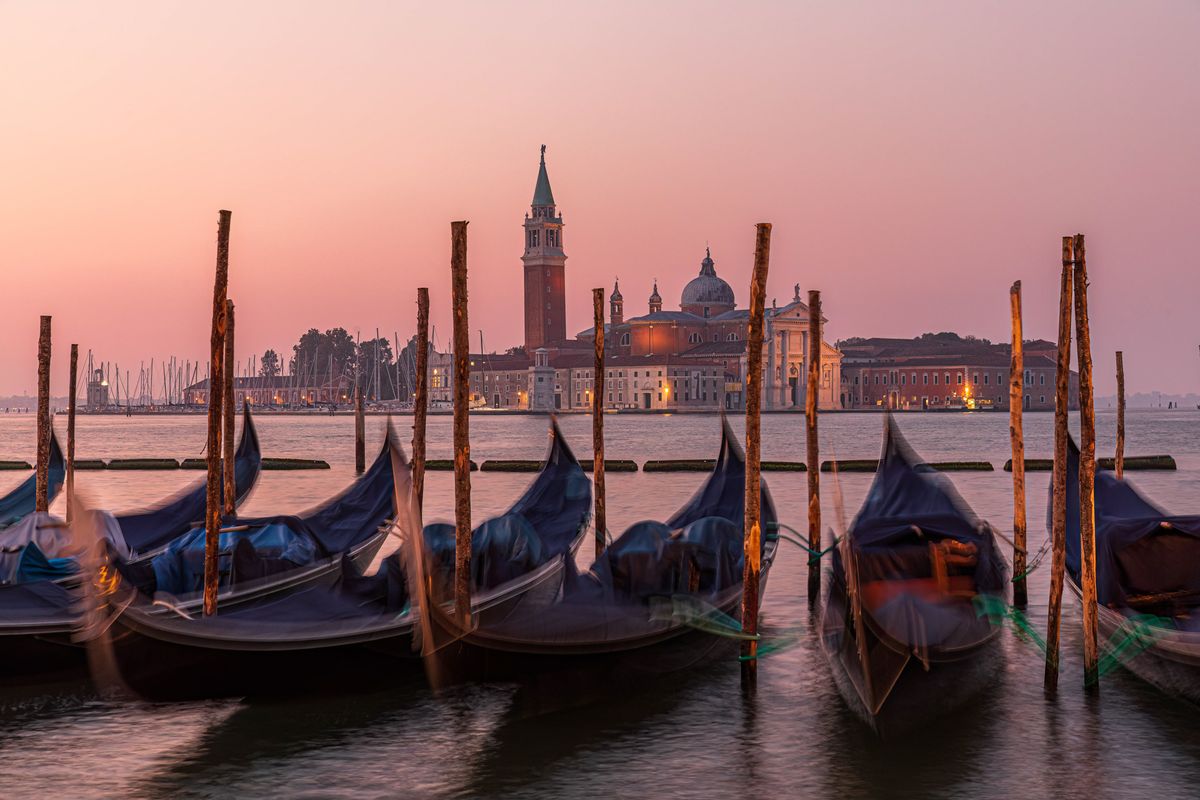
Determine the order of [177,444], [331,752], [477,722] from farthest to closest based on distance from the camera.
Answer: [177,444] < [477,722] < [331,752]

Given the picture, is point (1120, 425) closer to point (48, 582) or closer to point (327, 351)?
point (48, 582)

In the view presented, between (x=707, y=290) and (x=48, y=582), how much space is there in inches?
3953

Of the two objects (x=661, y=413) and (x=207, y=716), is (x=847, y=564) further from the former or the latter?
(x=661, y=413)

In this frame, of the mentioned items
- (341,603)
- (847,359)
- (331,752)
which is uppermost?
(847,359)

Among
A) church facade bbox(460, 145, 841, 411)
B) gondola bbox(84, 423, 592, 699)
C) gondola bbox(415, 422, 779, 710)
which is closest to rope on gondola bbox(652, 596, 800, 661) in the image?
gondola bbox(415, 422, 779, 710)

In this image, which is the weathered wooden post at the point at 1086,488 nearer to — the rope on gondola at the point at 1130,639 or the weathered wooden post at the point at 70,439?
the rope on gondola at the point at 1130,639

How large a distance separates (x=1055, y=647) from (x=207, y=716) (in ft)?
16.0

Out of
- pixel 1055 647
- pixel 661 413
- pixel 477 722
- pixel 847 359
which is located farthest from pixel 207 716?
pixel 847 359

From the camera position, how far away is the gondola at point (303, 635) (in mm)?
7270

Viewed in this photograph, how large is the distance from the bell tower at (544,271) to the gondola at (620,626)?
91.3m

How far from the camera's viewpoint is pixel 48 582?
7930mm

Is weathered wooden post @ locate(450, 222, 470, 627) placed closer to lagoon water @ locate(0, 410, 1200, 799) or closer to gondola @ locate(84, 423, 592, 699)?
gondola @ locate(84, 423, 592, 699)

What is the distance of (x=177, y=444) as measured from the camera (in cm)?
5509

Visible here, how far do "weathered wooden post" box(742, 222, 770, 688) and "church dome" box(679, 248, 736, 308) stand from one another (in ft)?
324
